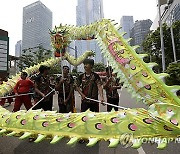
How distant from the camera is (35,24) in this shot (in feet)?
160

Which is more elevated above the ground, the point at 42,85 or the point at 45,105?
the point at 42,85

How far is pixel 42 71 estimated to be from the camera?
5.33 meters

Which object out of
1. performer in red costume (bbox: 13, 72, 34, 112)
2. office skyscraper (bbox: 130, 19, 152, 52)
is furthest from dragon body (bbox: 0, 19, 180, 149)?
office skyscraper (bbox: 130, 19, 152, 52)

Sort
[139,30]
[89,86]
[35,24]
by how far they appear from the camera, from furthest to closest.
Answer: [139,30], [35,24], [89,86]

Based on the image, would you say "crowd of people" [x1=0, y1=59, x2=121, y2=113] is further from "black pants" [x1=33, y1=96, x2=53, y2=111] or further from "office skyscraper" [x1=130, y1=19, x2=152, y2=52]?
"office skyscraper" [x1=130, y1=19, x2=152, y2=52]

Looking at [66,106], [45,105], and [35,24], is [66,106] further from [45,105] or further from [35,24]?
[35,24]

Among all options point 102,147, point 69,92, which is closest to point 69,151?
point 102,147

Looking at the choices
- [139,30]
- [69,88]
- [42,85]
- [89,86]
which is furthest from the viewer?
[139,30]

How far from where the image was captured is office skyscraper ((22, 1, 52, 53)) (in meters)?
47.3

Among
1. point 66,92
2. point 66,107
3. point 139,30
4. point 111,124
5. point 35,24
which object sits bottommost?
point 66,107

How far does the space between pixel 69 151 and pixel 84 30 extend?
3347mm

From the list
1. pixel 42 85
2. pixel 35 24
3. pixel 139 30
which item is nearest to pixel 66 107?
pixel 42 85

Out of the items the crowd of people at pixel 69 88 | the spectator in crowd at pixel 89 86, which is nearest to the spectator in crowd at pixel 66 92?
the crowd of people at pixel 69 88

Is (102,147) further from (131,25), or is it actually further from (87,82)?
(131,25)
